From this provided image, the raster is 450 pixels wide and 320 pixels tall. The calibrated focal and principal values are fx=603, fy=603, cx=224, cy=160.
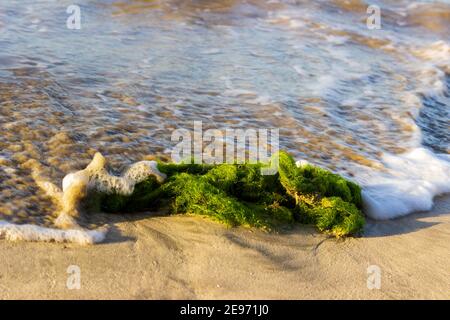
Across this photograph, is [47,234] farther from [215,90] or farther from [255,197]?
[215,90]

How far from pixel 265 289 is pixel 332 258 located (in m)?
0.55

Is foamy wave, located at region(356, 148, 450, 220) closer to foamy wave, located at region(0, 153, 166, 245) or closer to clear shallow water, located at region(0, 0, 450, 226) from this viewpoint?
clear shallow water, located at region(0, 0, 450, 226)

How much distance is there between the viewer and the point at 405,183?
4.42 metres

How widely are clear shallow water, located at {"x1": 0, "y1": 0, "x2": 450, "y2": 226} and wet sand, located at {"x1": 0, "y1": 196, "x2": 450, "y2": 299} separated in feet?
1.42

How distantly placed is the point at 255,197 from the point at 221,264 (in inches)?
28.6

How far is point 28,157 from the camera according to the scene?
408 cm

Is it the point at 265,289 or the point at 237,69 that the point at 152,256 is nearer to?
the point at 265,289

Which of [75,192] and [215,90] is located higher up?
[215,90]

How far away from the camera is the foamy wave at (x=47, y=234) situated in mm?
3156

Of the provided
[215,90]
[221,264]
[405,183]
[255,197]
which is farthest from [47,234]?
[215,90]

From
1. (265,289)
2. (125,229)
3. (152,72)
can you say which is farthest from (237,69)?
(265,289)

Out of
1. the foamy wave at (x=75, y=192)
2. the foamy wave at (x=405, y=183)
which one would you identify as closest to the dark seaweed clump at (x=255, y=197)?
the foamy wave at (x=75, y=192)

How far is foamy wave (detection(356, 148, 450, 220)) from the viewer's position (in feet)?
13.1

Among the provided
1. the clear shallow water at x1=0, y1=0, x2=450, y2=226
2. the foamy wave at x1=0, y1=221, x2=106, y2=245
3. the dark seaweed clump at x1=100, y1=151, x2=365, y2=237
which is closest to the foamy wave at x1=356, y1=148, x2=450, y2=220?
the clear shallow water at x1=0, y1=0, x2=450, y2=226
